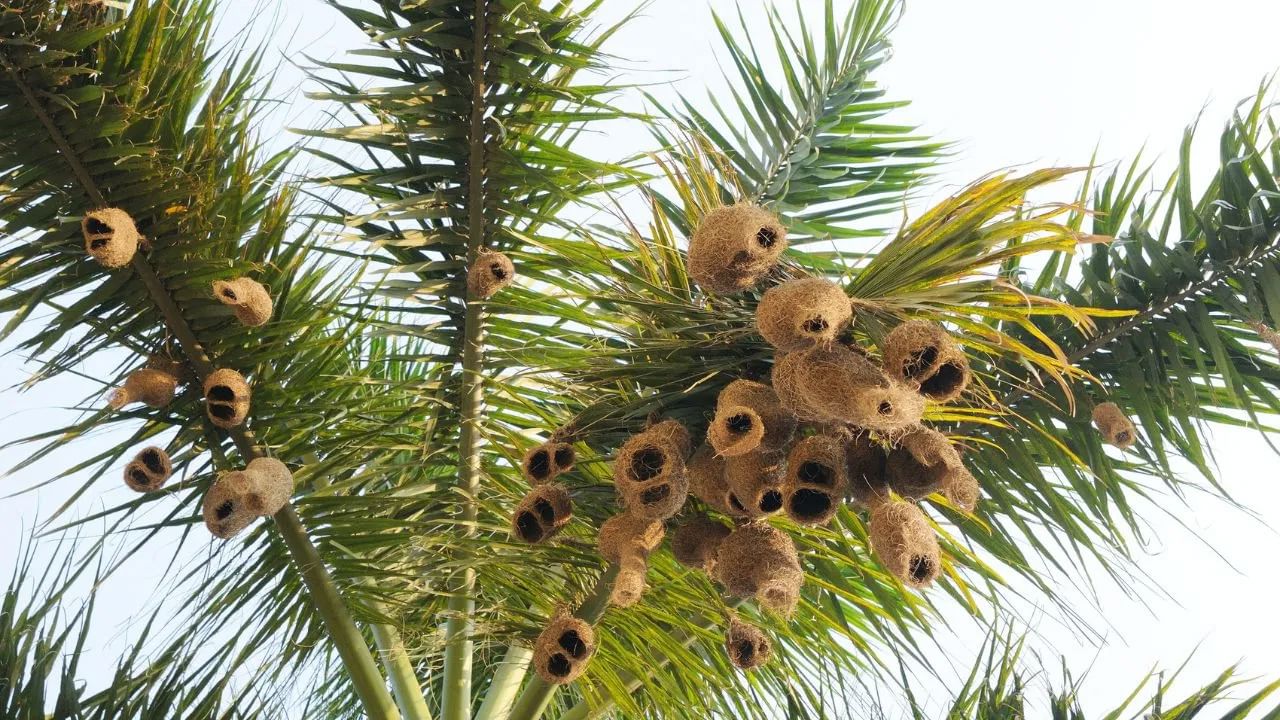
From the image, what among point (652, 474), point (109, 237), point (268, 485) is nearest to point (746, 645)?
point (652, 474)

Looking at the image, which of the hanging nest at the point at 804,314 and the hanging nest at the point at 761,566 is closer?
the hanging nest at the point at 804,314

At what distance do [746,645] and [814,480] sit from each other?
1.79 feet

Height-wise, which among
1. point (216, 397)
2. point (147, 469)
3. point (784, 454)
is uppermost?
point (784, 454)

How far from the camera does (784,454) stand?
195 centimetres

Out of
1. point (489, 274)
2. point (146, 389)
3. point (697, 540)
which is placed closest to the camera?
point (697, 540)

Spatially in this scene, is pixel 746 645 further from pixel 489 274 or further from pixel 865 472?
pixel 489 274

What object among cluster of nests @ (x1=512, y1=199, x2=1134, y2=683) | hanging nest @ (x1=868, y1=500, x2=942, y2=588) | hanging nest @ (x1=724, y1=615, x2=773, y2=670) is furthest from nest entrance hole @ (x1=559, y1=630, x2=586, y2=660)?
hanging nest @ (x1=868, y1=500, x2=942, y2=588)

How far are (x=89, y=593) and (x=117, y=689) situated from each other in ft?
→ 0.80

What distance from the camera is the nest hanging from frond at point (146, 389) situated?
2.62 metres

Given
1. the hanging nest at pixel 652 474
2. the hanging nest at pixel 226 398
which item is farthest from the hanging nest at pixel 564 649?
the hanging nest at pixel 226 398

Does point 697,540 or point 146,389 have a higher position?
point 697,540

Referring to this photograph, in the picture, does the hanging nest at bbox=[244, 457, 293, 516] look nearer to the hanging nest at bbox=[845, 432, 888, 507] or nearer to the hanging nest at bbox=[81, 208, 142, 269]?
the hanging nest at bbox=[81, 208, 142, 269]

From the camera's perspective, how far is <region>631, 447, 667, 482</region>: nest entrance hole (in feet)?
6.66

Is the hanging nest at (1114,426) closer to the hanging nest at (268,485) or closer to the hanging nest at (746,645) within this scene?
the hanging nest at (746,645)
